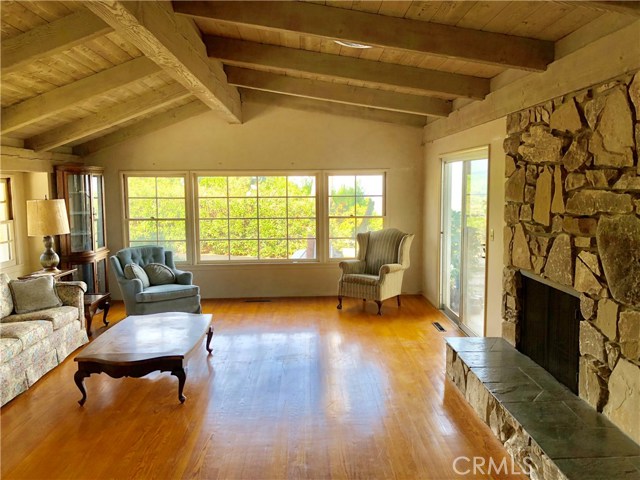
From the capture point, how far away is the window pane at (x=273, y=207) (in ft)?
22.1

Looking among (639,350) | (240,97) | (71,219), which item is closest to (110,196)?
(71,219)

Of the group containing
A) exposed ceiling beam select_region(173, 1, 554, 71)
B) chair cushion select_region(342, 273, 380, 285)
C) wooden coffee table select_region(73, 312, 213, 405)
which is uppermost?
exposed ceiling beam select_region(173, 1, 554, 71)

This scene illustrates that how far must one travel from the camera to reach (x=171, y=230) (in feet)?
22.0

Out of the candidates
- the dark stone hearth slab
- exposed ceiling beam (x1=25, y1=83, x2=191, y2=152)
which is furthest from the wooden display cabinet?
the dark stone hearth slab

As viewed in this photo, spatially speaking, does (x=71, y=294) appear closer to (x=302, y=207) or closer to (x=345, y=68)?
(x=302, y=207)

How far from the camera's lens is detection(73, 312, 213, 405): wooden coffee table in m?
3.37

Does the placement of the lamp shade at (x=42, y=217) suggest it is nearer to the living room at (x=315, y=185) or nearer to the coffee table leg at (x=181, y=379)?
the living room at (x=315, y=185)

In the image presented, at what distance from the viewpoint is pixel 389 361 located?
4273 millimetres

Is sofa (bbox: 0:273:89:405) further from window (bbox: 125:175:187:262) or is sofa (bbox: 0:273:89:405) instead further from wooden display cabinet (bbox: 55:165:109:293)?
window (bbox: 125:175:187:262)

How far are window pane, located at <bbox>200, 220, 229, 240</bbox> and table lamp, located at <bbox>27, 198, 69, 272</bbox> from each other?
75.5 inches

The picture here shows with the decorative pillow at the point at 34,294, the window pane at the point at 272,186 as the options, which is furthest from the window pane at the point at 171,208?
the decorative pillow at the point at 34,294

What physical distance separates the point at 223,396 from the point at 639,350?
275cm

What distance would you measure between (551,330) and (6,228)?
567cm

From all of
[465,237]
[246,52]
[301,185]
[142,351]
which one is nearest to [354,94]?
[246,52]
